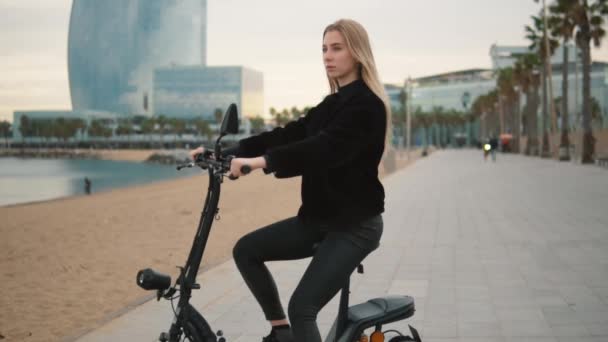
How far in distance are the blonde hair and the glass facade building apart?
18044 cm

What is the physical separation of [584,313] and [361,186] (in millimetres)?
3533

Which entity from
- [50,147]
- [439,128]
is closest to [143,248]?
[439,128]

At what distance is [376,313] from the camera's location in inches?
134

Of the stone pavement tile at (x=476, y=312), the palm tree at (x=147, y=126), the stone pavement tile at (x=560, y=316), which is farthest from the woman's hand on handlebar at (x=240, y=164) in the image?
the palm tree at (x=147, y=126)

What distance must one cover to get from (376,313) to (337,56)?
1.09 m

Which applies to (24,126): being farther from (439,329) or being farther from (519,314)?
(439,329)

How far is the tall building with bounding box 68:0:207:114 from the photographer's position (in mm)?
179875

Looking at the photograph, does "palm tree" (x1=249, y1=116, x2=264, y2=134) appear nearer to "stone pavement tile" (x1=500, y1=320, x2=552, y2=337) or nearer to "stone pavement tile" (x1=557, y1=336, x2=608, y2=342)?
"stone pavement tile" (x1=500, y1=320, x2=552, y2=337)

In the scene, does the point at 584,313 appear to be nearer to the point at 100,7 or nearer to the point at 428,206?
the point at 428,206

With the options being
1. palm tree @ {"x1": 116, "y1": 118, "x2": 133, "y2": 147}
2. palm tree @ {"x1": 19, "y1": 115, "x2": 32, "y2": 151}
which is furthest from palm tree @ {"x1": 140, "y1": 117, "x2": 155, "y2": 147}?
palm tree @ {"x1": 19, "y1": 115, "x2": 32, "y2": 151}

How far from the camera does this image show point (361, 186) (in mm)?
3135

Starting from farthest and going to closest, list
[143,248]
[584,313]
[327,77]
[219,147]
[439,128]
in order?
[439,128] < [143,248] < [584,313] < [327,77] < [219,147]

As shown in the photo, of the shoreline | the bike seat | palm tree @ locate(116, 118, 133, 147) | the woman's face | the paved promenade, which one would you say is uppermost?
palm tree @ locate(116, 118, 133, 147)

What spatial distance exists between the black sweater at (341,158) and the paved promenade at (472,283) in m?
2.40
